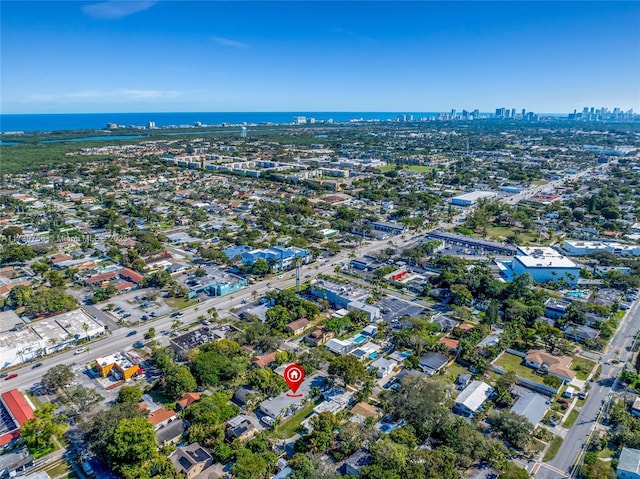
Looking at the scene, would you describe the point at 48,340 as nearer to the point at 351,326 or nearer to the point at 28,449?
the point at 28,449

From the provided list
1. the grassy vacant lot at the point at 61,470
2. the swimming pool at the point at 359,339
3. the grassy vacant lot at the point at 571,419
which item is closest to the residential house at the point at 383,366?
the swimming pool at the point at 359,339

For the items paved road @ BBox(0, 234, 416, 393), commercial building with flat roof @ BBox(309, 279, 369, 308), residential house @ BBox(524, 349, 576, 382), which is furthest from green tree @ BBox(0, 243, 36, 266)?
residential house @ BBox(524, 349, 576, 382)

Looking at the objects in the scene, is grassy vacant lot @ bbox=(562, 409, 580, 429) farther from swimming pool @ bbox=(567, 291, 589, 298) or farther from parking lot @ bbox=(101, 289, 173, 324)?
parking lot @ bbox=(101, 289, 173, 324)

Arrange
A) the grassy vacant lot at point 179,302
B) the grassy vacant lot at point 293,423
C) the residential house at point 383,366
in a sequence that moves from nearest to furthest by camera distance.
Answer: the grassy vacant lot at point 293,423, the residential house at point 383,366, the grassy vacant lot at point 179,302

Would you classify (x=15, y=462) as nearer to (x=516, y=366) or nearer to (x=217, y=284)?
(x=217, y=284)

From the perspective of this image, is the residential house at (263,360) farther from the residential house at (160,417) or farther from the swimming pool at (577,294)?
the swimming pool at (577,294)

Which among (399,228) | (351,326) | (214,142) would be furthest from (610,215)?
(214,142)
